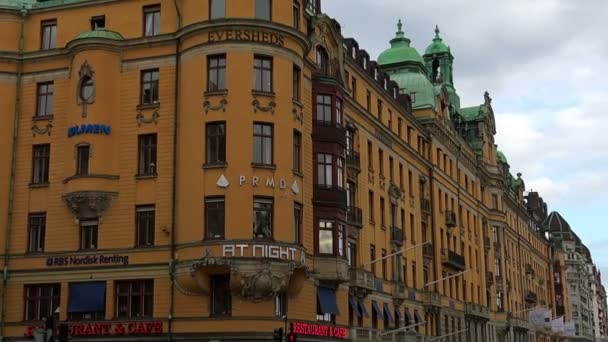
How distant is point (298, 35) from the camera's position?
5347 cm

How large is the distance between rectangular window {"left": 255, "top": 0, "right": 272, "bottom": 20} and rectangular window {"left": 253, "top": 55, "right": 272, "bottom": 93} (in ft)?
8.13

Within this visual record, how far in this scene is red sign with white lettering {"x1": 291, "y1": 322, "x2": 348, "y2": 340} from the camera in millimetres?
51094

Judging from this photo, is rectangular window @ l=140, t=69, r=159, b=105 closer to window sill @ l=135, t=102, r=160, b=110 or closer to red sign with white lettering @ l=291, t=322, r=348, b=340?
window sill @ l=135, t=102, r=160, b=110

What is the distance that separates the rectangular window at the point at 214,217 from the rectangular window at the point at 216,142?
2.21 metres

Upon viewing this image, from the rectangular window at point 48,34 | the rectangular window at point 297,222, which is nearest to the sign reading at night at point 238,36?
the rectangular window at point 297,222

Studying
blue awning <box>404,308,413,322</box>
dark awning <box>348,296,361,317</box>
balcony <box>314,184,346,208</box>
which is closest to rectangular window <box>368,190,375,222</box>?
dark awning <box>348,296,361,317</box>

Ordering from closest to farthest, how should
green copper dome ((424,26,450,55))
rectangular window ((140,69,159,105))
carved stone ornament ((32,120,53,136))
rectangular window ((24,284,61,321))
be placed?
rectangular window ((24,284,61,321)), rectangular window ((140,69,159,105)), carved stone ornament ((32,120,53,136)), green copper dome ((424,26,450,55))

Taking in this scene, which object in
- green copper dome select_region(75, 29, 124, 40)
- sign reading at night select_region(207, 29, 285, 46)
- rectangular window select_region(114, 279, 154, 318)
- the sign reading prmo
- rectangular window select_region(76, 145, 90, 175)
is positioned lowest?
rectangular window select_region(114, 279, 154, 318)

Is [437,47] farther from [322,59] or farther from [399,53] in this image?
[322,59]

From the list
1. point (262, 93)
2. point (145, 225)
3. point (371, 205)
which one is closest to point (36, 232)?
point (145, 225)

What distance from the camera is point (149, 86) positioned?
54.3m

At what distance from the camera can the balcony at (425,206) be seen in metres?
79.9

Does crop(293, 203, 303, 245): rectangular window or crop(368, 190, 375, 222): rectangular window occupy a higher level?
crop(368, 190, 375, 222): rectangular window

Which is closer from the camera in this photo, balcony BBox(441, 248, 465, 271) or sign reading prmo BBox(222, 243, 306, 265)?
sign reading prmo BBox(222, 243, 306, 265)
